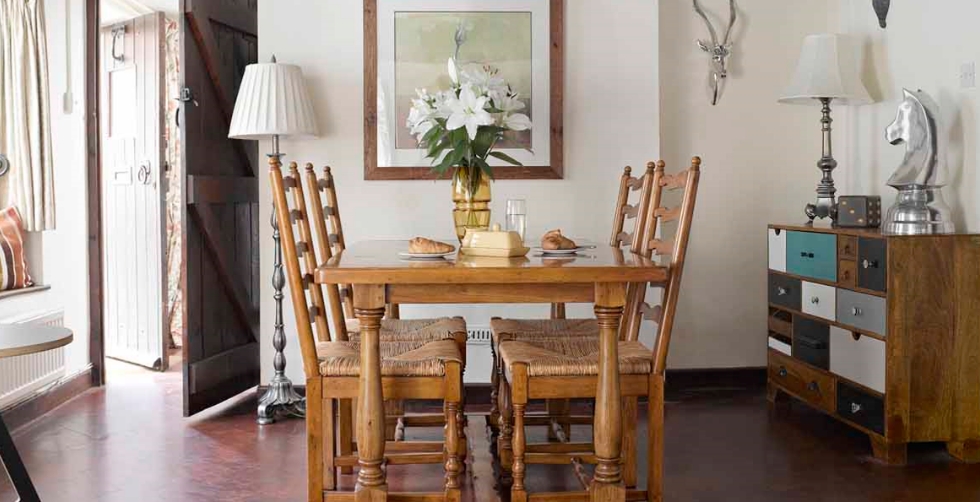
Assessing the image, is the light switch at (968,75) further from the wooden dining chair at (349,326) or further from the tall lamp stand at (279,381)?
the tall lamp stand at (279,381)

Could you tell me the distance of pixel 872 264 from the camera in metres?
3.66

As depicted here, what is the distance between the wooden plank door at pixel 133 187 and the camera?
234 inches

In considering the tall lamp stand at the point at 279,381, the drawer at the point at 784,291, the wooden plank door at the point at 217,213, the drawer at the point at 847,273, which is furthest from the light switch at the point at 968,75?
the wooden plank door at the point at 217,213

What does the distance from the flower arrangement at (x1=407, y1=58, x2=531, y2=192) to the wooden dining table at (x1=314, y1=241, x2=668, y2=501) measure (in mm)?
536

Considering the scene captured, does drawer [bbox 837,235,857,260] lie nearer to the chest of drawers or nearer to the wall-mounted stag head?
the chest of drawers

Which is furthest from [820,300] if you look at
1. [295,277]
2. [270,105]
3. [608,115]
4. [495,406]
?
[270,105]

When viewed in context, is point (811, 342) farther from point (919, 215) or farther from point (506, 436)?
point (506, 436)

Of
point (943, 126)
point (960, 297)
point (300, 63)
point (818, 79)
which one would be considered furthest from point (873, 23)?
point (300, 63)

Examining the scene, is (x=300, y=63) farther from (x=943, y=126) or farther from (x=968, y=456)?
(x=968, y=456)

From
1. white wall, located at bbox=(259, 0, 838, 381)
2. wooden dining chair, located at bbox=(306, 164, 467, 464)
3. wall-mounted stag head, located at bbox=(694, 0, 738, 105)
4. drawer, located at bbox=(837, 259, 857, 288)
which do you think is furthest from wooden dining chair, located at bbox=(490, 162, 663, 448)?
wall-mounted stag head, located at bbox=(694, 0, 738, 105)

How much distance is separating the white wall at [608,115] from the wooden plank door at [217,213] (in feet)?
0.72

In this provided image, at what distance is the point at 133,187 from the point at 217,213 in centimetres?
176

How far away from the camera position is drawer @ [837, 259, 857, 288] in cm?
379

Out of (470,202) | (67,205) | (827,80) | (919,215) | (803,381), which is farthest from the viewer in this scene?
(67,205)
